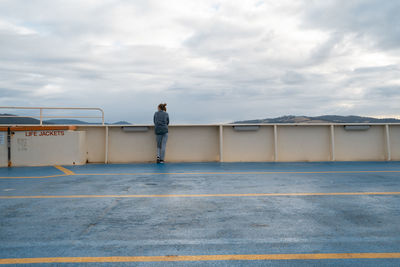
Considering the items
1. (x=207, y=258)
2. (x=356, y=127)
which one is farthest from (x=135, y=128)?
(x=207, y=258)

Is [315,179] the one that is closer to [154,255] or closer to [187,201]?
[187,201]

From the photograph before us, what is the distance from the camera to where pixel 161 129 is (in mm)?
9750

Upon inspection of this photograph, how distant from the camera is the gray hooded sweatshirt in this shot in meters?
9.76

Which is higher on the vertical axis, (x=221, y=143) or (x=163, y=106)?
(x=163, y=106)

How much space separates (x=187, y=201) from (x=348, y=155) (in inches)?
335

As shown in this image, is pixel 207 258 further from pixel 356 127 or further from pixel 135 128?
pixel 356 127

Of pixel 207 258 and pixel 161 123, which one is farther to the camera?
pixel 161 123

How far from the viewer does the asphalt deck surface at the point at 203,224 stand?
2.44 m

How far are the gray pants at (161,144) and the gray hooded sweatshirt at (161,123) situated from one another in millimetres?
169

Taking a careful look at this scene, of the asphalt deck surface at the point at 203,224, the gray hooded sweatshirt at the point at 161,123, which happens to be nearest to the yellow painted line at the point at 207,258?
the asphalt deck surface at the point at 203,224

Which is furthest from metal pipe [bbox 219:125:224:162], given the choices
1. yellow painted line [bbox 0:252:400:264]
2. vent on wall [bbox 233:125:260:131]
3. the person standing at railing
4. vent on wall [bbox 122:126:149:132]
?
yellow painted line [bbox 0:252:400:264]

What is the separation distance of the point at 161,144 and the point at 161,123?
78cm

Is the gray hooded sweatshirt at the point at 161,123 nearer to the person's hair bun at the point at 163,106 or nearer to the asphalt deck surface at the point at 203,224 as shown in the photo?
the person's hair bun at the point at 163,106

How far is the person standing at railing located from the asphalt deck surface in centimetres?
423
